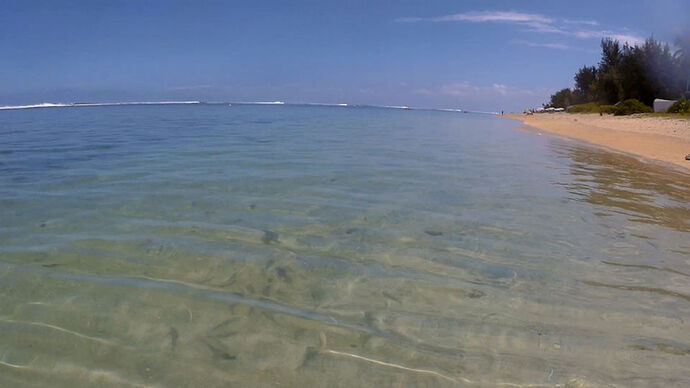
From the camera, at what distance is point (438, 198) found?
5.16 metres

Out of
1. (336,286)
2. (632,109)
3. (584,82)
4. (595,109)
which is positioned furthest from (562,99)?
(336,286)

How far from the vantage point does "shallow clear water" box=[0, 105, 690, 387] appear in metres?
1.88

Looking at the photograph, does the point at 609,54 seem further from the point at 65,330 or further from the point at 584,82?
the point at 65,330

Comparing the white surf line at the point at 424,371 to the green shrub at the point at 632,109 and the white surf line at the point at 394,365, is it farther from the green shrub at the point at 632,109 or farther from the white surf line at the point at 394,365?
the green shrub at the point at 632,109

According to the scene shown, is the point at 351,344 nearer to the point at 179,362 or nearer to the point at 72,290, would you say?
the point at 179,362

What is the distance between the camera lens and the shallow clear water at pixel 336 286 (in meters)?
1.88

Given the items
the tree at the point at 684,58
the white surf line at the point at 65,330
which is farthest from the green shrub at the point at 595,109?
the white surf line at the point at 65,330

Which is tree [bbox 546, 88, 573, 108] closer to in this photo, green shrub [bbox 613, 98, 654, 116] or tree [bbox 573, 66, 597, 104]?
tree [bbox 573, 66, 597, 104]

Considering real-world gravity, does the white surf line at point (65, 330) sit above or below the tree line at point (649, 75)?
below

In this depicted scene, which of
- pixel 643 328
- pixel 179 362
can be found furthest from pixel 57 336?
pixel 643 328

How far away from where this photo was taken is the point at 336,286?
266 centimetres

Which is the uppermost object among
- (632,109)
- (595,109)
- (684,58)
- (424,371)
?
(684,58)

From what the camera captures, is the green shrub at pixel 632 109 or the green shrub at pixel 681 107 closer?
the green shrub at pixel 681 107

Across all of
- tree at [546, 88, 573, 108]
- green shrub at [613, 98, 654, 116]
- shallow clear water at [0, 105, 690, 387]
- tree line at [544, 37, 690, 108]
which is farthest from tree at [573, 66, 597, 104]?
shallow clear water at [0, 105, 690, 387]
